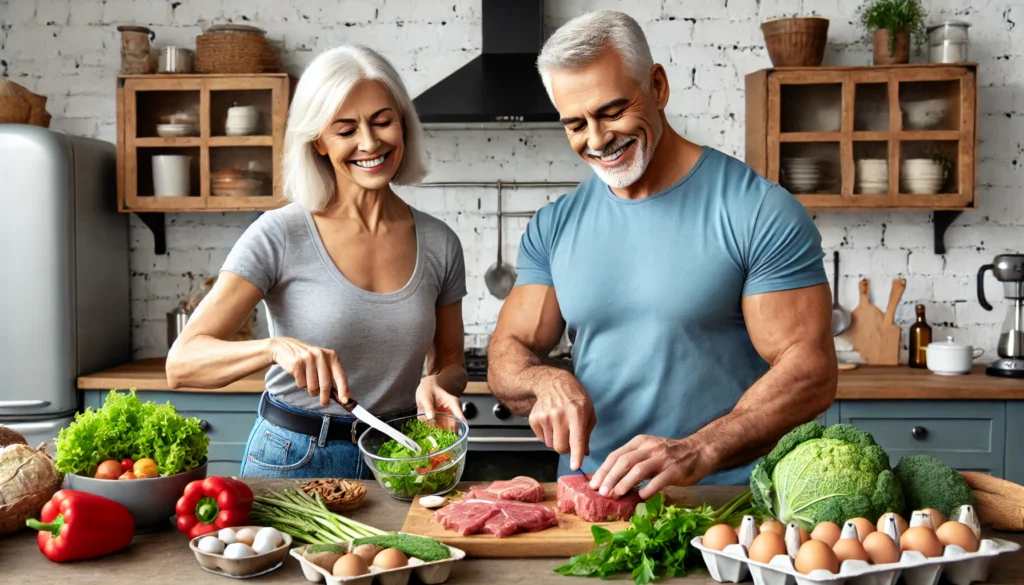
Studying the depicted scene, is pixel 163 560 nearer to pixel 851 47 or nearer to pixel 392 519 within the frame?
pixel 392 519

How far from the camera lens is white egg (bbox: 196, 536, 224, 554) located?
1.44 m

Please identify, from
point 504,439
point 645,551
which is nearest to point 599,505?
point 645,551

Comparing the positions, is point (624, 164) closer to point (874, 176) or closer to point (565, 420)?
point (565, 420)

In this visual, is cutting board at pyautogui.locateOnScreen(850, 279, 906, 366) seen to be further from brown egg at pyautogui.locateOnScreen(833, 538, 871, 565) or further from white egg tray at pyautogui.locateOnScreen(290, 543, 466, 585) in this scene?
white egg tray at pyautogui.locateOnScreen(290, 543, 466, 585)

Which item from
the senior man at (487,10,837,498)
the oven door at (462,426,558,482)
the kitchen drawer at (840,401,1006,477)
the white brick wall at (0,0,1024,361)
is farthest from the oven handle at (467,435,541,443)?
the senior man at (487,10,837,498)

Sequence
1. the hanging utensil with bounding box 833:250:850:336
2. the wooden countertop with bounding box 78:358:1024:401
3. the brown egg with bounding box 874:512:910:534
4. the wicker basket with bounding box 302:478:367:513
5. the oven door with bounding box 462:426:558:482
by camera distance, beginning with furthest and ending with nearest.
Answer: the hanging utensil with bounding box 833:250:850:336 → the oven door with bounding box 462:426:558:482 → the wooden countertop with bounding box 78:358:1024:401 → the wicker basket with bounding box 302:478:367:513 → the brown egg with bounding box 874:512:910:534

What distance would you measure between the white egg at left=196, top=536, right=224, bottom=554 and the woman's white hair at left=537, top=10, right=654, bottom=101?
44.1 inches

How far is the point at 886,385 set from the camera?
3414 millimetres

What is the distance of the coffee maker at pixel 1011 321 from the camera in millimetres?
3583

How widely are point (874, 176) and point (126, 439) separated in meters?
A: 3.06

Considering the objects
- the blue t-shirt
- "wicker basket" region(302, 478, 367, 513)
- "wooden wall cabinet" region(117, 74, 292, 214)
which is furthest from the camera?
"wooden wall cabinet" region(117, 74, 292, 214)

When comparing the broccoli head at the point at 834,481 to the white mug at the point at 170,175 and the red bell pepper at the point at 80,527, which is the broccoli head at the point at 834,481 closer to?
the red bell pepper at the point at 80,527

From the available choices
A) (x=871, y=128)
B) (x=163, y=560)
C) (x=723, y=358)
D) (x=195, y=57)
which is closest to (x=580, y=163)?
(x=871, y=128)

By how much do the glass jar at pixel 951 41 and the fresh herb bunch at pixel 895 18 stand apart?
9cm
